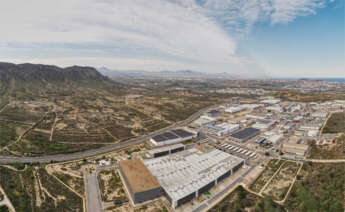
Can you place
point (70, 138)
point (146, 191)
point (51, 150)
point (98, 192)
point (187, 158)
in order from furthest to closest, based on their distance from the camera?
point (70, 138)
point (51, 150)
point (187, 158)
point (98, 192)
point (146, 191)

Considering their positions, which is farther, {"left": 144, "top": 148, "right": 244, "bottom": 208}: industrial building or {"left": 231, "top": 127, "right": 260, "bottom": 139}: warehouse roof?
{"left": 231, "top": 127, "right": 260, "bottom": 139}: warehouse roof

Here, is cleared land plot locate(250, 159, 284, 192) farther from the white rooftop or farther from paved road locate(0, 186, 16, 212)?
paved road locate(0, 186, 16, 212)

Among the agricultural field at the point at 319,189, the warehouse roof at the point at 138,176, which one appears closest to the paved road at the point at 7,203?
the warehouse roof at the point at 138,176

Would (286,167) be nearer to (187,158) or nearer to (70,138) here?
(187,158)

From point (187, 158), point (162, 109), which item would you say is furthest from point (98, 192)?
point (162, 109)

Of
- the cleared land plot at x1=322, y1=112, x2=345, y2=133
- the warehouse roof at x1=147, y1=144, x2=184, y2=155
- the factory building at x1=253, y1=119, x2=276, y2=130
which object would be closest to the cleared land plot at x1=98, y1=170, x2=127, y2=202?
the warehouse roof at x1=147, y1=144, x2=184, y2=155

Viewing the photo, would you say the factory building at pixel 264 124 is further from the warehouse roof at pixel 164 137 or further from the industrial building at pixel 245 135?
the warehouse roof at pixel 164 137
